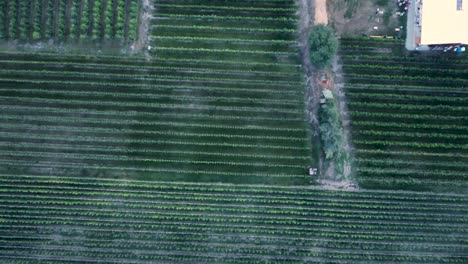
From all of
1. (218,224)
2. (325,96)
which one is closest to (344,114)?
(325,96)

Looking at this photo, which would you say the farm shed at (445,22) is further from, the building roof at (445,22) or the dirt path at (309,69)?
the dirt path at (309,69)

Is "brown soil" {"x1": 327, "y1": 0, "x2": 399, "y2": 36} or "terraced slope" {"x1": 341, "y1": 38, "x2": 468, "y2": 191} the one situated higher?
"brown soil" {"x1": 327, "y1": 0, "x2": 399, "y2": 36}

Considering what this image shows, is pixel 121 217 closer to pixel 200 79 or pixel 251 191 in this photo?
pixel 251 191

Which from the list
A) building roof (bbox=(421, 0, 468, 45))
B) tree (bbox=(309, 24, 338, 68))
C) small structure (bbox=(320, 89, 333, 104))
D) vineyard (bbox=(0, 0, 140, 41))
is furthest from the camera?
vineyard (bbox=(0, 0, 140, 41))

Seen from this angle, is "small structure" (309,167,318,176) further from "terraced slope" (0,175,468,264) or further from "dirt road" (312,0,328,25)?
"dirt road" (312,0,328,25)

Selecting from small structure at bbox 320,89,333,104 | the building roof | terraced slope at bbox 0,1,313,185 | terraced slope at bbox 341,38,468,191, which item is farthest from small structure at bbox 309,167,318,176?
the building roof
